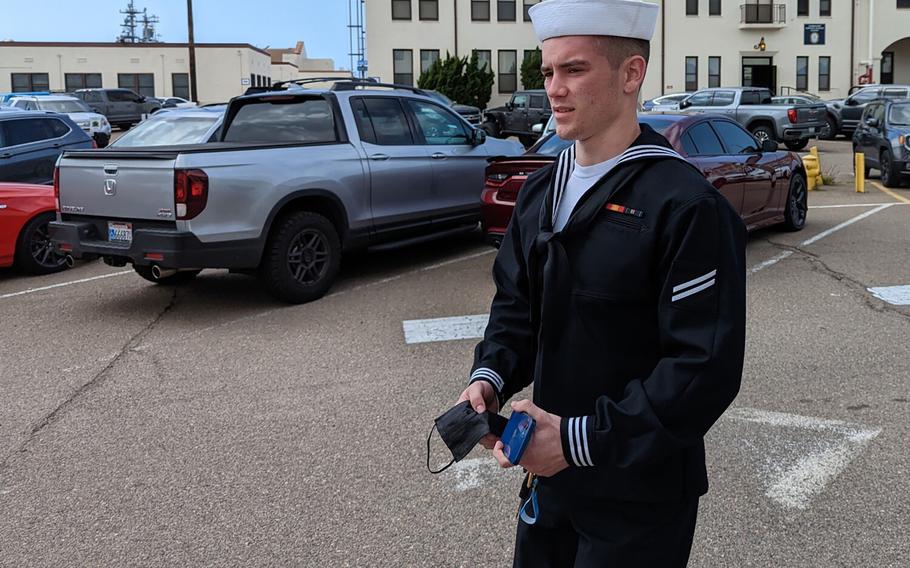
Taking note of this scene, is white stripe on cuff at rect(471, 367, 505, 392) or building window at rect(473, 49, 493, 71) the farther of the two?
building window at rect(473, 49, 493, 71)

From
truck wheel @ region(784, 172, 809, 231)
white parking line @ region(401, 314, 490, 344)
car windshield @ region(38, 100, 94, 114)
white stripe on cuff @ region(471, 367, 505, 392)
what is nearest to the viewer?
white stripe on cuff @ region(471, 367, 505, 392)

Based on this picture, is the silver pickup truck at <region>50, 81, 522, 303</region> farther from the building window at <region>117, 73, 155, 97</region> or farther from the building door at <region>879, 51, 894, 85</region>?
the building window at <region>117, 73, 155, 97</region>

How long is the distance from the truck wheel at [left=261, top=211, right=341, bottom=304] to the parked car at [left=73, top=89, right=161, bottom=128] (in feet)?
117

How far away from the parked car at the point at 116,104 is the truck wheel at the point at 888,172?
107 ft

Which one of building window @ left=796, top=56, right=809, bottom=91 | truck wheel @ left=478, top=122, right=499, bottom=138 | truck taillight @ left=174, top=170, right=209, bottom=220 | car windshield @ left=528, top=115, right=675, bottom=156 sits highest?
building window @ left=796, top=56, right=809, bottom=91

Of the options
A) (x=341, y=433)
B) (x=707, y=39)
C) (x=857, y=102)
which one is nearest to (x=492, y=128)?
(x=857, y=102)

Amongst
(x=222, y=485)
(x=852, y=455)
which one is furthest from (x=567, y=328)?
(x=852, y=455)

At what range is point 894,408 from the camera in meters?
5.12

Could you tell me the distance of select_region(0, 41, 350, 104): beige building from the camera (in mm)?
57500

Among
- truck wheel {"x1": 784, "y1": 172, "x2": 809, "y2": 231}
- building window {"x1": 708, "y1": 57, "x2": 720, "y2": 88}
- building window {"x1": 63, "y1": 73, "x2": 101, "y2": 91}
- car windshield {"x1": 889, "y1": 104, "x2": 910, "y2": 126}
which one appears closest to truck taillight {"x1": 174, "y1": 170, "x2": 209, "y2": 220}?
truck wheel {"x1": 784, "y1": 172, "x2": 809, "y2": 231}

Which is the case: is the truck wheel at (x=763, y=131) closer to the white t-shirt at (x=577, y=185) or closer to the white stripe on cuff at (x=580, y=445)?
the white t-shirt at (x=577, y=185)

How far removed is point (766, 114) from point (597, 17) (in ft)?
85.5

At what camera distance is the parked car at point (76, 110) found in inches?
1070

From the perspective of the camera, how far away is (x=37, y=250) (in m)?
10.0
